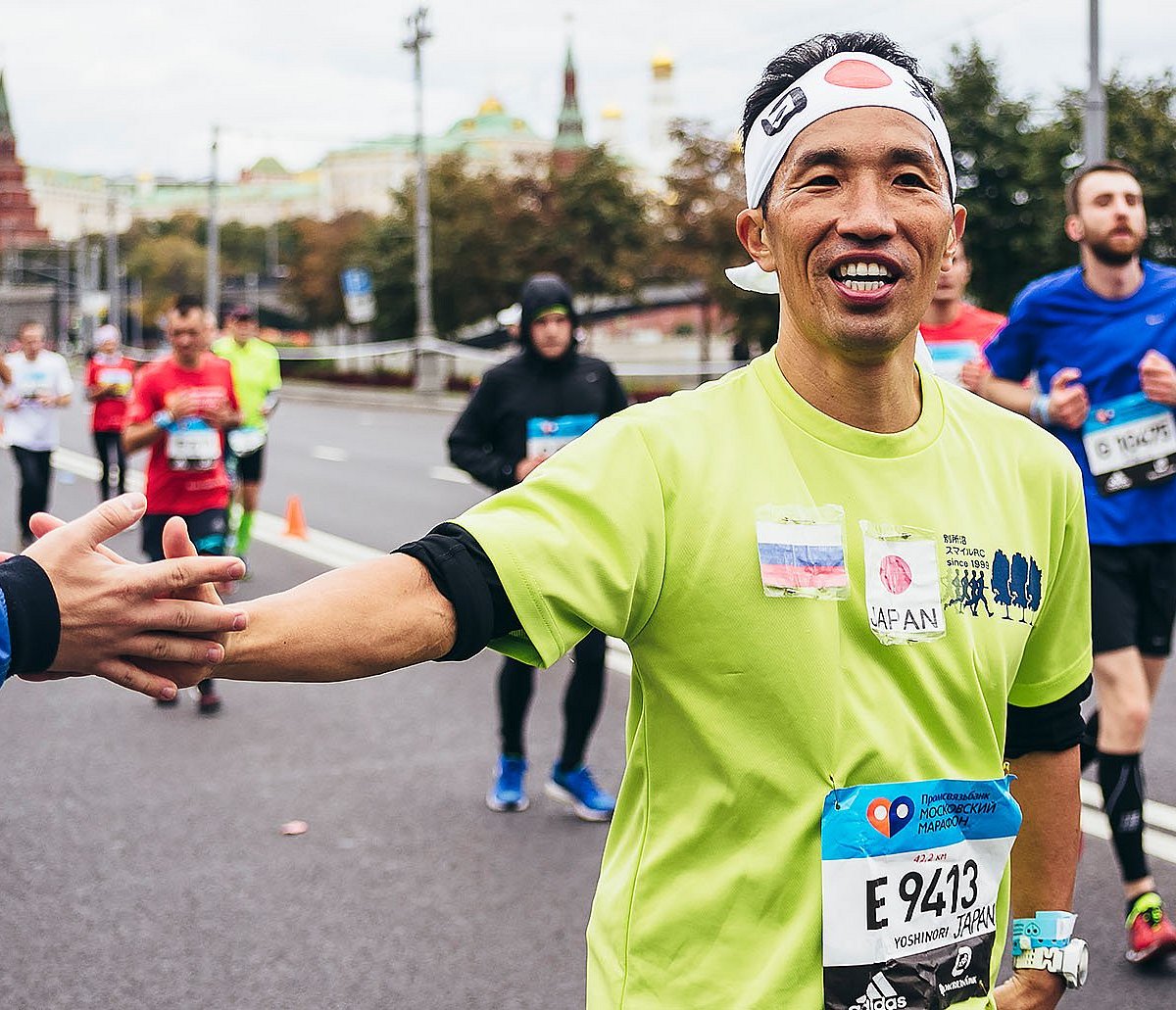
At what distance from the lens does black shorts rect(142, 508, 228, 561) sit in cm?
773

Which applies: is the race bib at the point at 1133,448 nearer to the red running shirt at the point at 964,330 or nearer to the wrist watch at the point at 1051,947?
the red running shirt at the point at 964,330

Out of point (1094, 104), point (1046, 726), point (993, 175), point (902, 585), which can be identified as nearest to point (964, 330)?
point (1046, 726)

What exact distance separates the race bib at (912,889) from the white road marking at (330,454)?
18588 millimetres

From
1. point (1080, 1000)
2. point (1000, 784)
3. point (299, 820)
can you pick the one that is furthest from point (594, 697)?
point (1000, 784)

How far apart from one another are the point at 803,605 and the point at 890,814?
0.29 m

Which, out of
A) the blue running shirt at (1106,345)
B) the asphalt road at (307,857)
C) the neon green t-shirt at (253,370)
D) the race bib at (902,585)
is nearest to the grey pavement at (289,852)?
the asphalt road at (307,857)

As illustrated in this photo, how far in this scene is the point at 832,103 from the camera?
198 centimetres

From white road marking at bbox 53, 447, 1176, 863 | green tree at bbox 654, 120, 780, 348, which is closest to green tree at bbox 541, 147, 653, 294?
green tree at bbox 654, 120, 780, 348

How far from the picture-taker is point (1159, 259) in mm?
26859

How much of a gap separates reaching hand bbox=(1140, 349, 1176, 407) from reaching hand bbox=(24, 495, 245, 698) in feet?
11.9

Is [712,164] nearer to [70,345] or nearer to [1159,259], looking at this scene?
[1159,259]

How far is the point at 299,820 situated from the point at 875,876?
13.4 ft

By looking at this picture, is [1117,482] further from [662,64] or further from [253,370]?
[662,64]

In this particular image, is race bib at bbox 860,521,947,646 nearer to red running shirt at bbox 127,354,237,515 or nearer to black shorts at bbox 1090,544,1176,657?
black shorts at bbox 1090,544,1176,657
